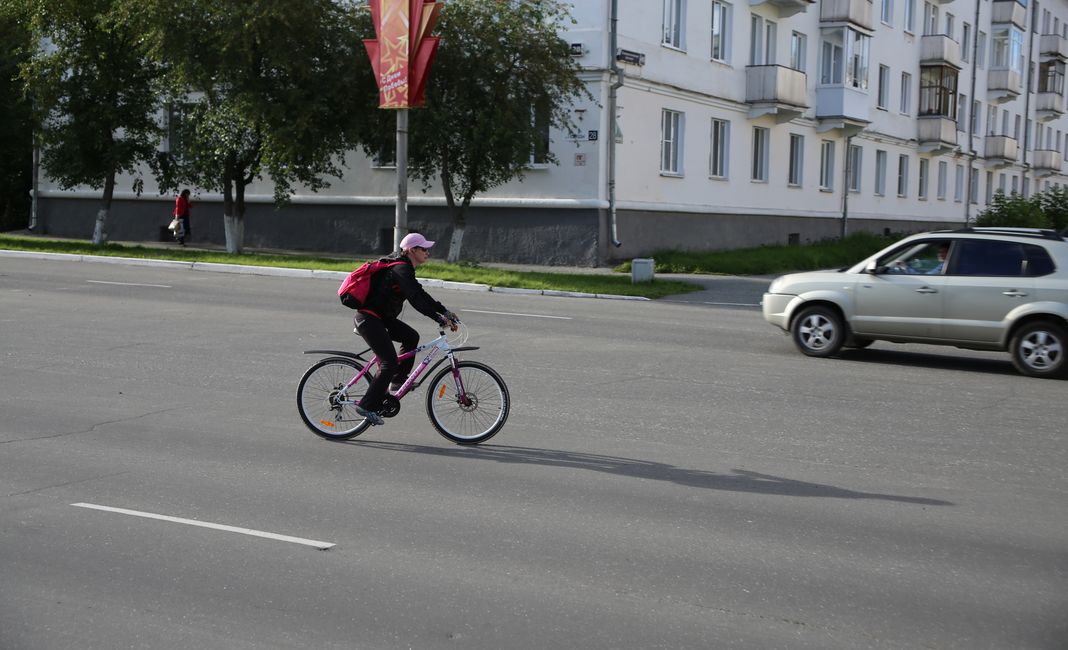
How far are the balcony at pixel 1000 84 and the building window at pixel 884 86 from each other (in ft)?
45.0

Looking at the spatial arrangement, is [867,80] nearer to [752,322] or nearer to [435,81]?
[435,81]

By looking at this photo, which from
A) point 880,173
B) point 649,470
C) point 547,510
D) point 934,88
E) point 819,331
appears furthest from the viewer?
point 934,88

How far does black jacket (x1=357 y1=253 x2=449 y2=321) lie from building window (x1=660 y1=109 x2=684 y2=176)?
23.1 meters

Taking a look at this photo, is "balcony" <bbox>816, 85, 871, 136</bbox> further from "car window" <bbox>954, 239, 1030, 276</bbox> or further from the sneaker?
the sneaker

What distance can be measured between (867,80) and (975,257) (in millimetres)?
29792

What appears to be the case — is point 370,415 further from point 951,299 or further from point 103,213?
point 103,213

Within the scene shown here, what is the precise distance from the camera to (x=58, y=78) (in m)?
28.3

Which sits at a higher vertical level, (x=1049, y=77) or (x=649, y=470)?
(x=1049, y=77)

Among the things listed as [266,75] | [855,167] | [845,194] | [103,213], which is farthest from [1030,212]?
[103,213]

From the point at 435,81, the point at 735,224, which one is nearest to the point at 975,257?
the point at 435,81

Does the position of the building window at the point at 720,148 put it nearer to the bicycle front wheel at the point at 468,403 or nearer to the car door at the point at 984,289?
the car door at the point at 984,289

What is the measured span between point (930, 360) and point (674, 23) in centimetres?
1858

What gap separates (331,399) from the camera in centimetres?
866

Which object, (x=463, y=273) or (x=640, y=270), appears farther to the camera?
(x=463, y=273)
